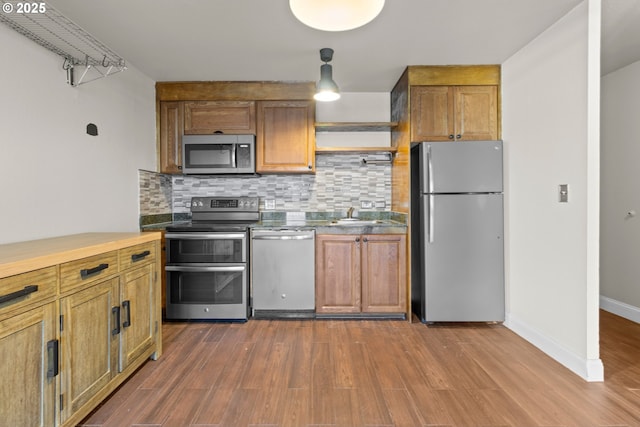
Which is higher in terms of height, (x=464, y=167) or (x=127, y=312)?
(x=464, y=167)

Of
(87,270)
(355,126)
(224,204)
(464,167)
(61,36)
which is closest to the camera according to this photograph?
(87,270)

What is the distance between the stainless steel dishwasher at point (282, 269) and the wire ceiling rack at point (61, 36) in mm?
1760

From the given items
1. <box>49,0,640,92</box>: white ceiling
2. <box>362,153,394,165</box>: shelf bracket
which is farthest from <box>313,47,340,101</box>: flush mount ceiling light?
<box>362,153,394,165</box>: shelf bracket

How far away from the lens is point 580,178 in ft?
6.74

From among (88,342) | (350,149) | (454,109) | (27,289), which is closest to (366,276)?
(350,149)

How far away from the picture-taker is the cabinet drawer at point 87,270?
4.77 feet

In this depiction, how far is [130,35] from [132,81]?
65cm

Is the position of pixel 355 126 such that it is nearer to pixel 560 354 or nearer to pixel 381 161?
pixel 381 161

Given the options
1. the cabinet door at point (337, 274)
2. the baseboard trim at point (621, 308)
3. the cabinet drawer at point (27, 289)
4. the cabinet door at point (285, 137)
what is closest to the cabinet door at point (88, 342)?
the cabinet drawer at point (27, 289)

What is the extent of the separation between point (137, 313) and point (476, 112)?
3189 millimetres

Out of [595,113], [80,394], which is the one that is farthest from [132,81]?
[595,113]

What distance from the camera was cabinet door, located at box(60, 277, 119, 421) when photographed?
1.45m

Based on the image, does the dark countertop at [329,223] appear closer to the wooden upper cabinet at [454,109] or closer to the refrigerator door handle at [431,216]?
the refrigerator door handle at [431,216]

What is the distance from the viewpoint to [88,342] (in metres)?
1.59
